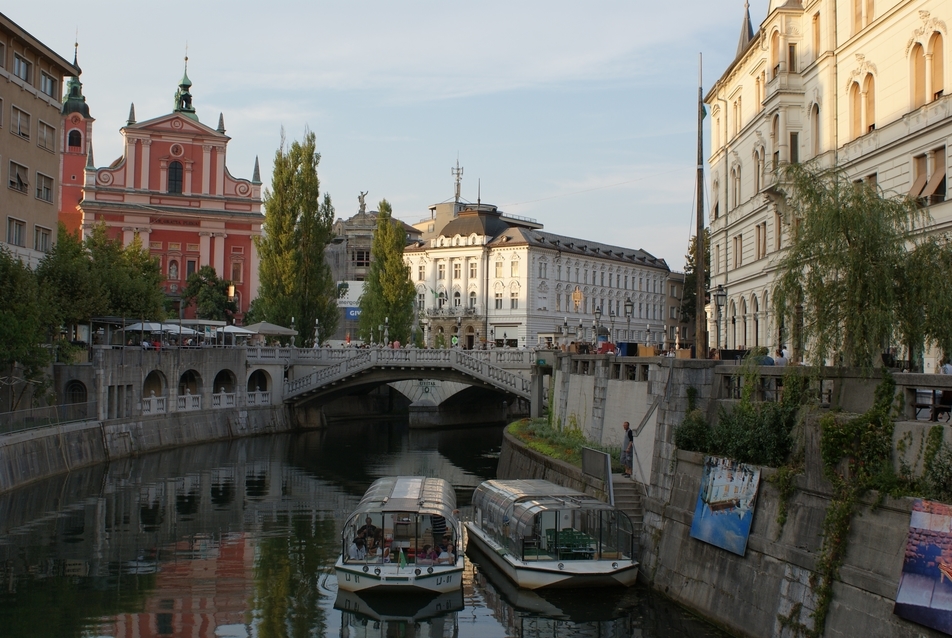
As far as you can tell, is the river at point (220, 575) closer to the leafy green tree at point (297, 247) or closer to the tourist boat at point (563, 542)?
the tourist boat at point (563, 542)

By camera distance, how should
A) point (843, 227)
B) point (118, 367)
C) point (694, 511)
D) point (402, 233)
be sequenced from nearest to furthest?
1. point (843, 227)
2. point (694, 511)
3. point (118, 367)
4. point (402, 233)

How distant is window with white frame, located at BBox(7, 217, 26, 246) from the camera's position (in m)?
51.5

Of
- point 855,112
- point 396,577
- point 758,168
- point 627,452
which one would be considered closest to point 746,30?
point 758,168

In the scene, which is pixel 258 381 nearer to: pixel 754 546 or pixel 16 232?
pixel 16 232

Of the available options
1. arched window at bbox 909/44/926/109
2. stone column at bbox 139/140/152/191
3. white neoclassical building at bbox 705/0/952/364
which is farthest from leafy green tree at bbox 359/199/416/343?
arched window at bbox 909/44/926/109

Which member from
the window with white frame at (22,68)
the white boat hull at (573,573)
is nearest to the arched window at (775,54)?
the white boat hull at (573,573)

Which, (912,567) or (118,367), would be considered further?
(118,367)

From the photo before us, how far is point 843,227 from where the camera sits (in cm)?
2119

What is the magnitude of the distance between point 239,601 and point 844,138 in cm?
2859

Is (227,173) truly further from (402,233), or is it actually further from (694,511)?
(694,511)

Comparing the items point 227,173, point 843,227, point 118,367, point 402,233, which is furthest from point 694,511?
point 227,173

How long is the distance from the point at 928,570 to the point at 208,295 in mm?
78664

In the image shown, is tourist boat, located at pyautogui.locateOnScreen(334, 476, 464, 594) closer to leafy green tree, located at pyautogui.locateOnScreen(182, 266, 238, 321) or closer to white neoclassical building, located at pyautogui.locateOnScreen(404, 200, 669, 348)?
leafy green tree, located at pyautogui.locateOnScreen(182, 266, 238, 321)

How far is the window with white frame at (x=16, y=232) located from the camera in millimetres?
51525
